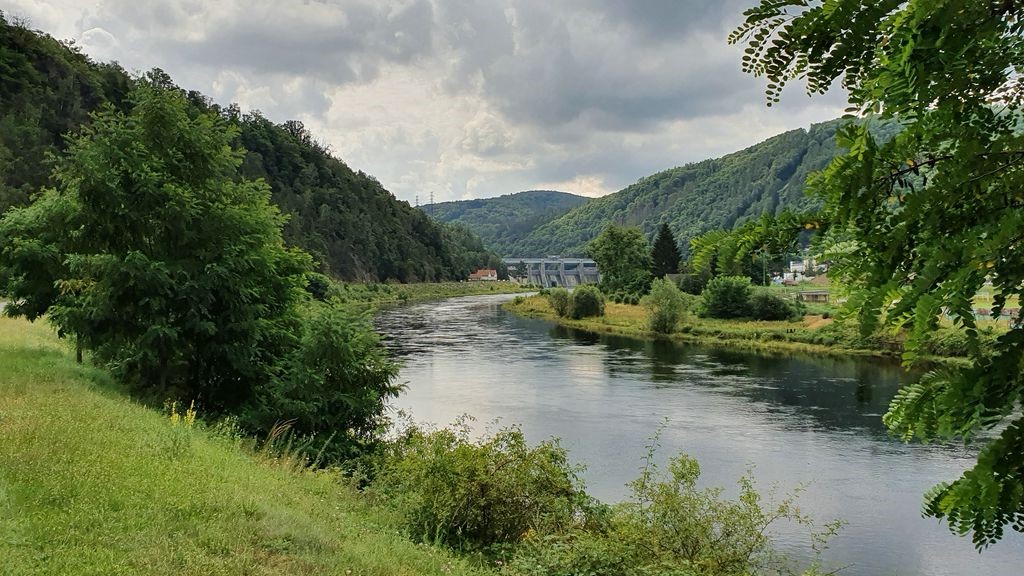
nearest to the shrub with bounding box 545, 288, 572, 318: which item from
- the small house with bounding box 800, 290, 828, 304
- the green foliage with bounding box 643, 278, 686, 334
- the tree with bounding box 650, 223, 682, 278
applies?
the green foliage with bounding box 643, 278, 686, 334

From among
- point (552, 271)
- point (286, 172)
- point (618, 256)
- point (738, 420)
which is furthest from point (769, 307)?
point (552, 271)

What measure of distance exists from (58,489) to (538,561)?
213 inches

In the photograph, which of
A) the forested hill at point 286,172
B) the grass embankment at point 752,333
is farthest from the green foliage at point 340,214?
the grass embankment at point 752,333

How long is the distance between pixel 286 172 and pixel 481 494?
120 m

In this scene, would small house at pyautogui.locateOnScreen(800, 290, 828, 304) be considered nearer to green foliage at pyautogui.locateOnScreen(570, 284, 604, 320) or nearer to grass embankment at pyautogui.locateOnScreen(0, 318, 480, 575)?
green foliage at pyautogui.locateOnScreen(570, 284, 604, 320)

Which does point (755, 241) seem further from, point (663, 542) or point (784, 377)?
point (784, 377)

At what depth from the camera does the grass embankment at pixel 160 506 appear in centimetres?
571

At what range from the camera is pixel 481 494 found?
10.9 metres

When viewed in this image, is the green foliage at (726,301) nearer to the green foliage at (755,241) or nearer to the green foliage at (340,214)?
the green foliage at (755,241)

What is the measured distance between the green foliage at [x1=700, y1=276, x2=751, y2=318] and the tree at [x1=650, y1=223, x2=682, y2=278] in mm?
25020

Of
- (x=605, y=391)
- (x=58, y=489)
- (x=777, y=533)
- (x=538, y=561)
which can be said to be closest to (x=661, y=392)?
(x=605, y=391)

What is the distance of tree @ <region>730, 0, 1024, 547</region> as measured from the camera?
1976mm

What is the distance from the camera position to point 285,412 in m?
14.0

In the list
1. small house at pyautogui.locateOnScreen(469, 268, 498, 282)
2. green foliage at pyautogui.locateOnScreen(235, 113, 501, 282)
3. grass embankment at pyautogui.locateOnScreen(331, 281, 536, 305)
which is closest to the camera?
grass embankment at pyautogui.locateOnScreen(331, 281, 536, 305)
